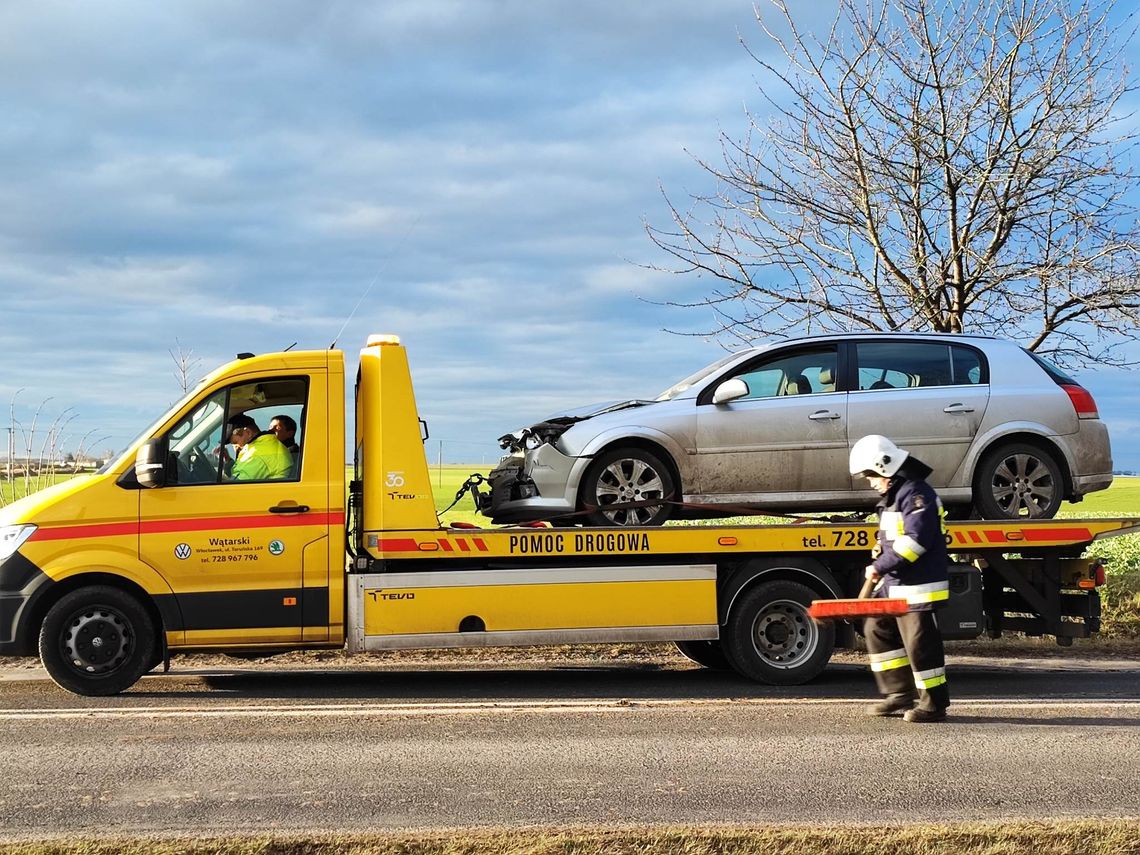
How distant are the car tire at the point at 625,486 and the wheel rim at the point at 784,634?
3.54 ft

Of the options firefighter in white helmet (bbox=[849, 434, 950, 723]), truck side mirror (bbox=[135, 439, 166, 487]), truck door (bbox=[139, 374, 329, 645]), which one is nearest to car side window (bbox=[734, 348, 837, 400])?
firefighter in white helmet (bbox=[849, 434, 950, 723])

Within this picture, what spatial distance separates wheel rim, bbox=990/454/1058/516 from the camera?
358 inches

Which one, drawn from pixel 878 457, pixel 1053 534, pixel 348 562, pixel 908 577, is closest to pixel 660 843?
pixel 908 577

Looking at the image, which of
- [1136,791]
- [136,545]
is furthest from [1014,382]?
[136,545]

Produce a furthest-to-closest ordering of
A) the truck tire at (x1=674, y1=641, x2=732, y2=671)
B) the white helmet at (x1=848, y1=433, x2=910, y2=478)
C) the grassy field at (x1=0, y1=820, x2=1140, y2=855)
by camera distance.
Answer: the truck tire at (x1=674, y1=641, x2=732, y2=671), the white helmet at (x1=848, y1=433, x2=910, y2=478), the grassy field at (x1=0, y1=820, x2=1140, y2=855)

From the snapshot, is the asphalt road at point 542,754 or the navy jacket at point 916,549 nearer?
the asphalt road at point 542,754

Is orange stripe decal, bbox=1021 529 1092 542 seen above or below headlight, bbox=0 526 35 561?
below

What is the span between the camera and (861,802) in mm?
5328

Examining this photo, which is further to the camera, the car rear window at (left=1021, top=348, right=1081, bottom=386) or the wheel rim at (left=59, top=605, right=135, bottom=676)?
the car rear window at (left=1021, top=348, right=1081, bottom=386)

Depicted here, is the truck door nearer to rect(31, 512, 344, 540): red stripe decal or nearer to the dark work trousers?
rect(31, 512, 344, 540): red stripe decal

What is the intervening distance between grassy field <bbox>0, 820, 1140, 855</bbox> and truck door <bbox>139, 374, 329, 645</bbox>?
3.46m

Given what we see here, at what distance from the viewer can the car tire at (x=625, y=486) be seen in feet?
29.1

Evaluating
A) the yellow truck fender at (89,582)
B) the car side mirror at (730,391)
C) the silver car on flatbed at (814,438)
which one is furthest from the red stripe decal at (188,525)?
the car side mirror at (730,391)

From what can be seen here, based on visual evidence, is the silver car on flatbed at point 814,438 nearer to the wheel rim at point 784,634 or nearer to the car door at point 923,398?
the car door at point 923,398
